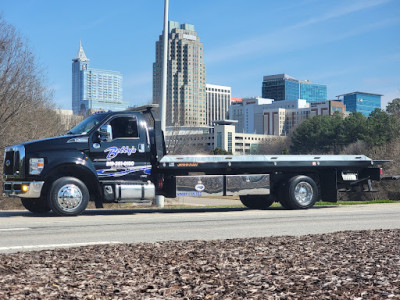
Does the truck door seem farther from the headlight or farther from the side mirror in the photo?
the headlight

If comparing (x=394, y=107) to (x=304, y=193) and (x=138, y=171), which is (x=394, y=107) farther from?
(x=138, y=171)

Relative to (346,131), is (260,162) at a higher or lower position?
lower

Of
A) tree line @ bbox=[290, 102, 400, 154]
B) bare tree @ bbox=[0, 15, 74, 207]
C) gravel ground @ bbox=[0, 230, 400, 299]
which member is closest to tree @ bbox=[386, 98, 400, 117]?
tree line @ bbox=[290, 102, 400, 154]

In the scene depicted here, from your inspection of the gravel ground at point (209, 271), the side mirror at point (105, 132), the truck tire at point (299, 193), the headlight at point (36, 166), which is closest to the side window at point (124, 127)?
the side mirror at point (105, 132)

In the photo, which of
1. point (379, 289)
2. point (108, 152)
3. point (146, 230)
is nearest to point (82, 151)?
point (108, 152)

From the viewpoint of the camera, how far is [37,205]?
49.6 ft

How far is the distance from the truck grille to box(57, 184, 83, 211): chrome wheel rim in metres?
1.04

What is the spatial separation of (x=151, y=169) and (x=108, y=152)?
1.24 m

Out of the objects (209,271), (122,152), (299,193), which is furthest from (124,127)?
(209,271)

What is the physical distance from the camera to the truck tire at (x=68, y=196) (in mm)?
13719

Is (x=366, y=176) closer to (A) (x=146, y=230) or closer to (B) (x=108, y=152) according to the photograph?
(B) (x=108, y=152)

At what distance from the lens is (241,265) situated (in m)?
6.28

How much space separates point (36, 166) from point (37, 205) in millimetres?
1700

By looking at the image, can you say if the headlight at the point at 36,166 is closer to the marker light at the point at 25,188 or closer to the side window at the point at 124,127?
the marker light at the point at 25,188
